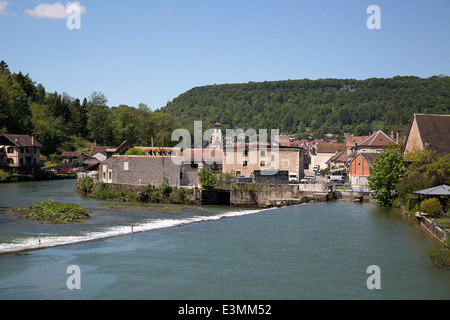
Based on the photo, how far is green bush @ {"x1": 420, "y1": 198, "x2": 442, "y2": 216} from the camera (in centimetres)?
3119

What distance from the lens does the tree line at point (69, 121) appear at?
86.7 m

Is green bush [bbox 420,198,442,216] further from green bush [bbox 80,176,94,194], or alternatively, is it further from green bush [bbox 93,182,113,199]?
green bush [bbox 80,176,94,194]

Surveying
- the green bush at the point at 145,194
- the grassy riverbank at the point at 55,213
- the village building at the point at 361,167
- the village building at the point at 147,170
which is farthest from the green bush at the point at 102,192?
the village building at the point at 361,167

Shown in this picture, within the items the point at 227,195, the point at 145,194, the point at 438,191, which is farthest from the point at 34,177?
the point at 438,191

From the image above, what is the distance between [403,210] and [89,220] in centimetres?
2355

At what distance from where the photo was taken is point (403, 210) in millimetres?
37906

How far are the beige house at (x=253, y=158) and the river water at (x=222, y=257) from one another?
16.6 metres

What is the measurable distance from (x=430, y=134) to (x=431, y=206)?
11.7 m

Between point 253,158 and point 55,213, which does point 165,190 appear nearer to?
point 253,158

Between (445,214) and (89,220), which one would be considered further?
(89,220)

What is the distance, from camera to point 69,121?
11312 centimetres

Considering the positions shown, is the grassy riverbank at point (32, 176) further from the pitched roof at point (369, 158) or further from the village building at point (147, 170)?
the pitched roof at point (369, 158)
